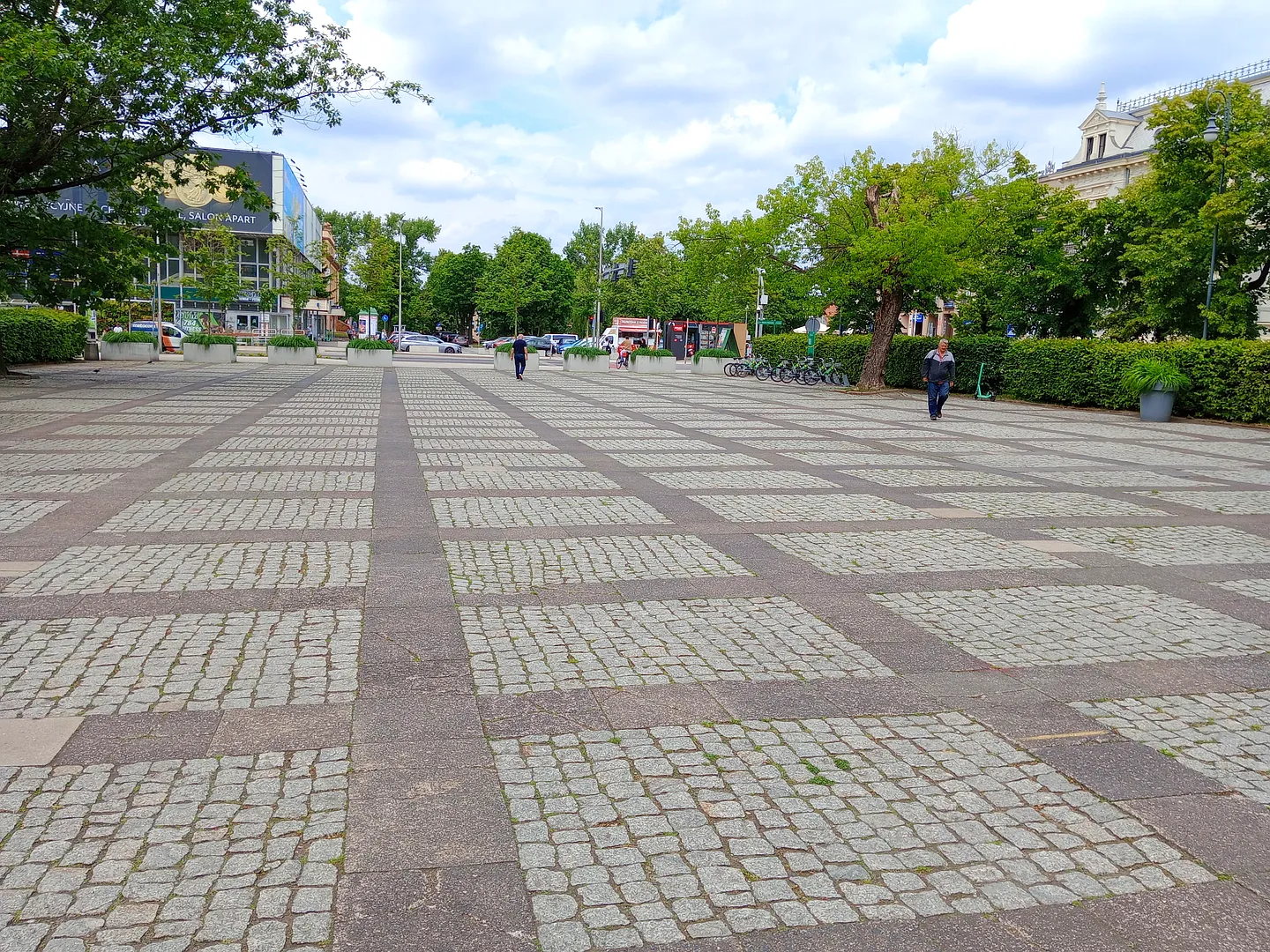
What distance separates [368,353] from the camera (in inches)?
1619

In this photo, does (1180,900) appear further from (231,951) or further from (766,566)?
(766,566)

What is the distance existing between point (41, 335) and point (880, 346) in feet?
86.0

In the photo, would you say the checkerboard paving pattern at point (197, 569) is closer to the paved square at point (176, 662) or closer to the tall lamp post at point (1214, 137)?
the paved square at point (176, 662)

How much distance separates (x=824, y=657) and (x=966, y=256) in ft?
92.5

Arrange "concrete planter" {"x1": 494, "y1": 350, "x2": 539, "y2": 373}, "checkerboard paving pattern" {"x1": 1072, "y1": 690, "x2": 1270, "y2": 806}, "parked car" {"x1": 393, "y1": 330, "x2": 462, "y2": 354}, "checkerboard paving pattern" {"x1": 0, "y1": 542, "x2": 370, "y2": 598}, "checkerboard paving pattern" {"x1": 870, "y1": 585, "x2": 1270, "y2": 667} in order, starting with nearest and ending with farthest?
1. "checkerboard paving pattern" {"x1": 1072, "y1": 690, "x2": 1270, "y2": 806}
2. "checkerboard paving pattern" {"x1": 870, "y1": 585, "x2": 1270, "y2": 667}
3. "checkerboard paving pattern" {"x1": 0, "y1": 542, "x2": 370, "y2": 598}
4. "concrete planter" {"x1": 494, "y1": 350, "x2": 539, "y2": 373}
5. "parked car" {"x1": 393, "y1": 330, "x2": 462, "y2": 354}

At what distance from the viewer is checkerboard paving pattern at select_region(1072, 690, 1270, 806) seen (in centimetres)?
392

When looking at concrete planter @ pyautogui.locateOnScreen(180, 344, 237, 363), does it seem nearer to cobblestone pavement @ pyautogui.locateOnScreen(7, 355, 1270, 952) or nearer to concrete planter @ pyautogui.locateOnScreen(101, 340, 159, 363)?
concrete planter @ pyautogui.locateOnScreen(101, 340, 159, 363)

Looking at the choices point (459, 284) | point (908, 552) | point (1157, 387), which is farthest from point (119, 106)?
point (459, 284)

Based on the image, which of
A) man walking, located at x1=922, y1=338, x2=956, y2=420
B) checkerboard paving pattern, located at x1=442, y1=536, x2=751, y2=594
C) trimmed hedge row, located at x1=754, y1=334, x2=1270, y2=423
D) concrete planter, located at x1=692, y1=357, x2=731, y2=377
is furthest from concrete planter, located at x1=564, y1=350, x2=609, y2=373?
checkerboard paving pattern, located at x1=442, y1=536, x2=751, y2=594

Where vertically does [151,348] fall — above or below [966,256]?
below

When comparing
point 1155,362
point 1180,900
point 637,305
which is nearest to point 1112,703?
point 1180,900

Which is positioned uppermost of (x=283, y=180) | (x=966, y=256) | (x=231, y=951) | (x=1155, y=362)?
(x=283, y=180)

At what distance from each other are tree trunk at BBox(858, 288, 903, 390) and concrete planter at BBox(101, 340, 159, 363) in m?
25.9

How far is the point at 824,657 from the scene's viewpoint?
514 centimetres
